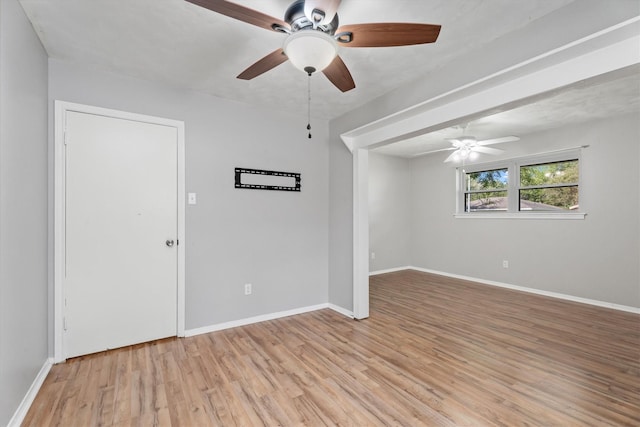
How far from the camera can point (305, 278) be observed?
3697mm

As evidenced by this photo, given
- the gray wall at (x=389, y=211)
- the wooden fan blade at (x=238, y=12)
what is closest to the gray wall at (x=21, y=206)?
the wooden fan blade at (x=238, y=12)

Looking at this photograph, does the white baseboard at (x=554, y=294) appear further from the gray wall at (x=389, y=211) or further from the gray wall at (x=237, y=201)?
the gray wall at (x=237, y=201)

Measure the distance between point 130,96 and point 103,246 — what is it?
1.36m

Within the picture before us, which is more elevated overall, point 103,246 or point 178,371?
point 103,246

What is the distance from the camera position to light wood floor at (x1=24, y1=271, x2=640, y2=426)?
5.83 ft

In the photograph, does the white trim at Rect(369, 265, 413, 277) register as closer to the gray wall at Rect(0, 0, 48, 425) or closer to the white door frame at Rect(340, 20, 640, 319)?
the white door frame at Rect(340, 20, 640, 319)

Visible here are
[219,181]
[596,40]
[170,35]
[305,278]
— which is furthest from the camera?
[305,278]

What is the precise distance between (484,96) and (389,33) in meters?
1.09

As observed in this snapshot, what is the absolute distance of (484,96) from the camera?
2203mm

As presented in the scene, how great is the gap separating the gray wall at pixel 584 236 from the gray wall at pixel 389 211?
1130mm

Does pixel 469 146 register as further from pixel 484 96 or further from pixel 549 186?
pixel 484 96

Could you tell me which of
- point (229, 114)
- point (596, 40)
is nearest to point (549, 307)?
point (596, 40)

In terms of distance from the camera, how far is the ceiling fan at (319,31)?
143 centimetres

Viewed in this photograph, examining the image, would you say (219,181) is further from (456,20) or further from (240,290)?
(456,20)
